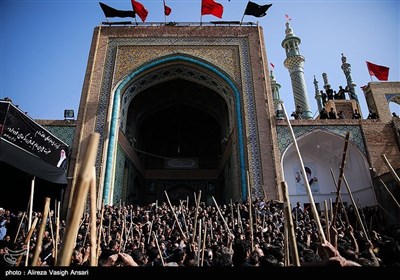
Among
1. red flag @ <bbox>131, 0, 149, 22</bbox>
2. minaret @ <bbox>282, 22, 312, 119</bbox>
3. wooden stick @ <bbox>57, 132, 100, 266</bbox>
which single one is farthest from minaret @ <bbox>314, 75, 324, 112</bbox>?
wooden stick @ <bbox>57, 132, 100, 266</bbox>

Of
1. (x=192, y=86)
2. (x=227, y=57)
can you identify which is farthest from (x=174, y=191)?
(x=227, y=57)

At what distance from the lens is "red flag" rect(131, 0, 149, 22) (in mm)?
12540

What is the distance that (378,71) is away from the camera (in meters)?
13.0

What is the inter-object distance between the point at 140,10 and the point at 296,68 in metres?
12.0

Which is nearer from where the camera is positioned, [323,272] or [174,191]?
[323,272]

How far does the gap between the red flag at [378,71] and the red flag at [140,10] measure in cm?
1120

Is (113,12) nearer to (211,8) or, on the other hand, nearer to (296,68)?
(211,8)

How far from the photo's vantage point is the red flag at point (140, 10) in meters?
12.5

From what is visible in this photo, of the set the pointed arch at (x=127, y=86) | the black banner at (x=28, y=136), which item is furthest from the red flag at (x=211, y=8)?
the black banner at (x=28, y=136)

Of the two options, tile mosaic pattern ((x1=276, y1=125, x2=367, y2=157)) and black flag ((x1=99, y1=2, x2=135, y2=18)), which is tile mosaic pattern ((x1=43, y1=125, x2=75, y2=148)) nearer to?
black flag ((x1=99, y1=2, x2=135, y2=18))

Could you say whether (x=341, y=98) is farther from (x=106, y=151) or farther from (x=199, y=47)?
(x=106, y=151)

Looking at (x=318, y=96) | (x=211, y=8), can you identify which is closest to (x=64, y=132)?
(x=211, y=8)

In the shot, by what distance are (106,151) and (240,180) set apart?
5554 millimetres

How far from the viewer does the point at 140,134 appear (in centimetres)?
1766
